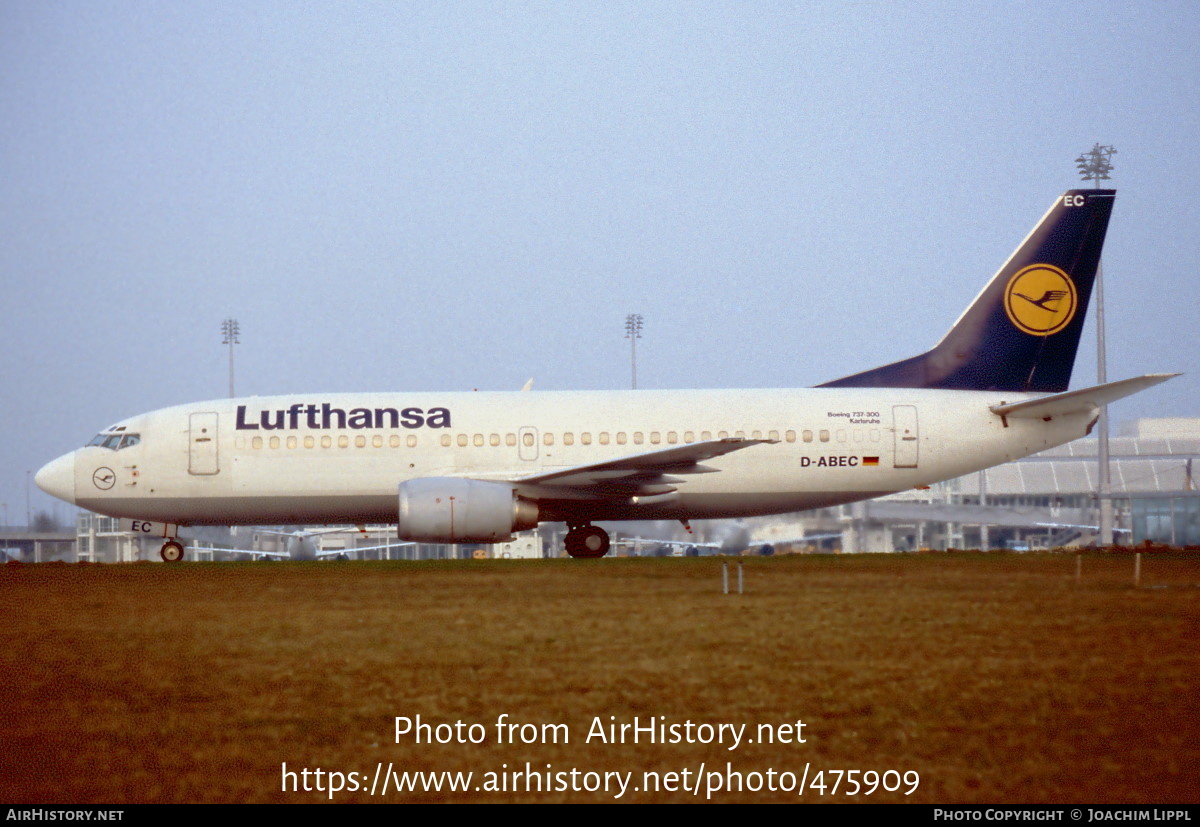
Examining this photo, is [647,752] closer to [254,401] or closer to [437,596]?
[437,596]

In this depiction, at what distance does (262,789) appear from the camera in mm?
4387

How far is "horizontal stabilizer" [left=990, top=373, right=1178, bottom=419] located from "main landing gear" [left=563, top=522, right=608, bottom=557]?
791 centimetres

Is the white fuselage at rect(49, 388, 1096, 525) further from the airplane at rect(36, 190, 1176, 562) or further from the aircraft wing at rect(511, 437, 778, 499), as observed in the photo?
the aircraft wing at rect(511, 437, 778, 499)

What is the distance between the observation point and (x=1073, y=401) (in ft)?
72.4

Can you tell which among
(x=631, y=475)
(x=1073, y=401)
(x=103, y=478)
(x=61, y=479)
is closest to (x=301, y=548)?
(x=103, y=478)

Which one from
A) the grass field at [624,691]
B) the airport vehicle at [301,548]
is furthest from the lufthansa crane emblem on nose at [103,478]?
the grass field at [624,691]

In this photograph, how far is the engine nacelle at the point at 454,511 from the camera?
20.1 m

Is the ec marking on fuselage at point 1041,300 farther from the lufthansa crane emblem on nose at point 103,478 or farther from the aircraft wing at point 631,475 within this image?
the lufthansa crane emblem on nose at point 103,478

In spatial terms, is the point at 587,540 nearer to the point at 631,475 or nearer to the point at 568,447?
the point at 568,447

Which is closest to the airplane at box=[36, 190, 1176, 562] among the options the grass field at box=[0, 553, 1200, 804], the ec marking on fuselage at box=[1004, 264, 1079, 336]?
the ec marking on fuselage at box=[1004, 264, 1079, 336]

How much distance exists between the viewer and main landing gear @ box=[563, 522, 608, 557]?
23156 millimetres

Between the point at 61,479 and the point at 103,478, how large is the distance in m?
1.02

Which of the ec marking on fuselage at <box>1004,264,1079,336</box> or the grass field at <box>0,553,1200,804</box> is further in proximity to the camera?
the ec marking on fuselage at <box>1004,264,1079,336</box>
